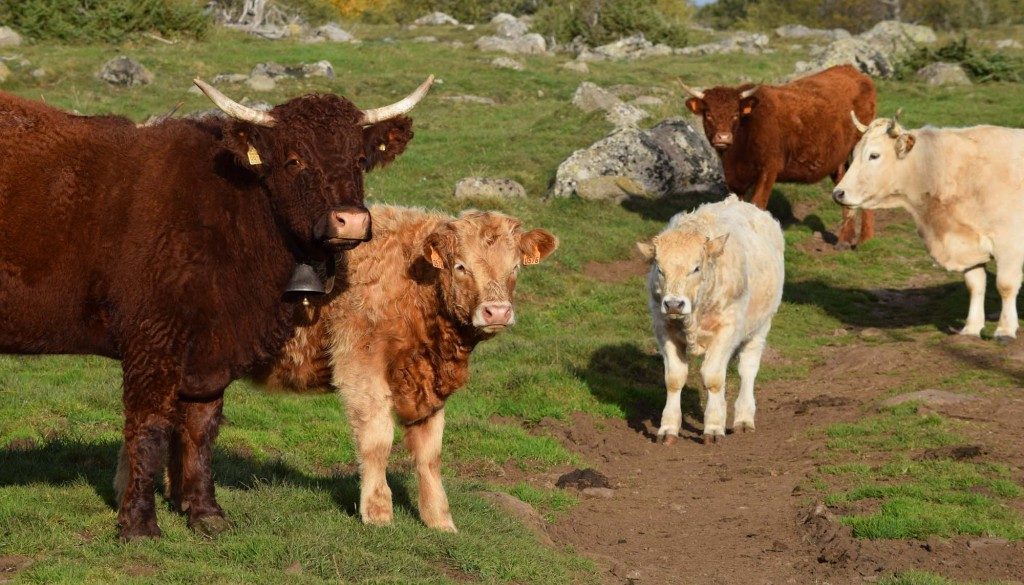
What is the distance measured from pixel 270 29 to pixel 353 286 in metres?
43.3

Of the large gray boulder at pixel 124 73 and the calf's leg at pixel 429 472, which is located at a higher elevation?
the calf's leg at pixel 429 472

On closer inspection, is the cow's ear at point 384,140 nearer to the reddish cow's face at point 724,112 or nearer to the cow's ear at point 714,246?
the cow's ear at point 714,246

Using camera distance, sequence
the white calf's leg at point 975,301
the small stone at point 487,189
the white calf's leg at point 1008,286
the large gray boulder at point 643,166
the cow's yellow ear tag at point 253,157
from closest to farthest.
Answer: the cow's yellow ear tag at point 253,157, the white calf's leg at point 1008,286, the white calf's leg at point 975,301, the small stone at point 487,189, the large gray boulder at point 643,166

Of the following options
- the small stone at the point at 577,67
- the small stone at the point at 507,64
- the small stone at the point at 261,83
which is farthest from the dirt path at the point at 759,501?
the small stone at the point at 577,67

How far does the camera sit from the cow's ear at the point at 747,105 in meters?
21.3

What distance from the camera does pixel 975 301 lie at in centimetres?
1597

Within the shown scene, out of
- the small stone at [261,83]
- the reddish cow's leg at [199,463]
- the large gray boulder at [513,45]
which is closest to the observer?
the reddish cow's leg at [199,463]

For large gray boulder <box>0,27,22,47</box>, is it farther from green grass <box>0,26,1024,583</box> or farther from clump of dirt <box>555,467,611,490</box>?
clump of dirt <box>555,467,611,490</box>

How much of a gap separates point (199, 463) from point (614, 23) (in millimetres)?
43196

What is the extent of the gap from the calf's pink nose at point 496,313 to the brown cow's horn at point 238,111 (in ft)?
5.50

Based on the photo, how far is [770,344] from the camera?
16.2 metres

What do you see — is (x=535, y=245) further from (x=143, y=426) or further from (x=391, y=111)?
(x=143, y=426)

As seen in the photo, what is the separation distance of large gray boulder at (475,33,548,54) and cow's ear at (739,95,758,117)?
2190 cm

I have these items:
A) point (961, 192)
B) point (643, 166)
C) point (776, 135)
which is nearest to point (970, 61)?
point (776, 135)
